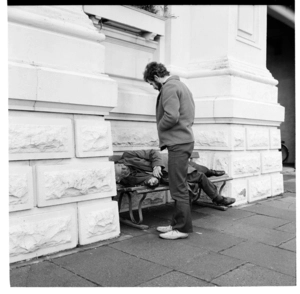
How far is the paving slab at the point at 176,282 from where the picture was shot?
2.90 meters

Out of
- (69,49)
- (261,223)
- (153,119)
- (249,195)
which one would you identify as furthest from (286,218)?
(69,49)

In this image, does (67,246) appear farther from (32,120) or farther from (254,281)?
(254,281)

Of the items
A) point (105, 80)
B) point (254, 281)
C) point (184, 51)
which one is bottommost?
point (254, 281)

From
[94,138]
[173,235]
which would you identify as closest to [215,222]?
[173,235]

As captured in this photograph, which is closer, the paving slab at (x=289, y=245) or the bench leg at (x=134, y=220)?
the paving slab at (x=289, y=245)

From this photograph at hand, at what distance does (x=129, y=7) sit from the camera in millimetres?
5484

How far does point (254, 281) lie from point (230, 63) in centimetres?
381

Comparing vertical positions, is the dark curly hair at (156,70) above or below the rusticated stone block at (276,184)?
above

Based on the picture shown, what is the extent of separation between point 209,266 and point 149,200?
2.35 meters

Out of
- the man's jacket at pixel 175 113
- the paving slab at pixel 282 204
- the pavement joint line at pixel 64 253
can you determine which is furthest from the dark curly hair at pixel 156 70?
the paving slab at pixel 282 204

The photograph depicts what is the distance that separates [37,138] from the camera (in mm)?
3523

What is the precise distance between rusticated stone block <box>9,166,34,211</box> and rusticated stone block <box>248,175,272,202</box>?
3759mm

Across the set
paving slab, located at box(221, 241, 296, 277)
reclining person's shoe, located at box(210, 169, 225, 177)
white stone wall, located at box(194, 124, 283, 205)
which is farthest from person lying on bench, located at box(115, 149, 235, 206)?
paving slab, located at box(221, 241, 296, 277)

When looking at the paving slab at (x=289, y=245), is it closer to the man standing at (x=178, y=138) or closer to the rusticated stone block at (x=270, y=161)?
the man standing at (x=178, y=138)
